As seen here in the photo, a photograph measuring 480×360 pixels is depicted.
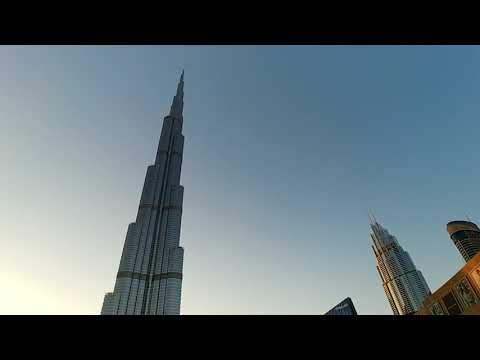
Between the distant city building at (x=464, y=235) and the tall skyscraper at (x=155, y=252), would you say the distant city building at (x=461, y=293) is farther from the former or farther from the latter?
the distant city building at (x=464, y=235)

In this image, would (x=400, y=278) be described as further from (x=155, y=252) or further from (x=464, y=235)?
(x=155, y=252)

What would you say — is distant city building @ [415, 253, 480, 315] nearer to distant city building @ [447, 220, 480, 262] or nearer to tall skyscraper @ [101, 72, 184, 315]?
tall skyscraper @ [101, 72, 184, 315]

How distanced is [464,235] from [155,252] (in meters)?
140

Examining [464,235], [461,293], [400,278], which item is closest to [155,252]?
[461,293]

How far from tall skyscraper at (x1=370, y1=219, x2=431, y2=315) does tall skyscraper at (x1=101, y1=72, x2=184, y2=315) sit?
143875mm

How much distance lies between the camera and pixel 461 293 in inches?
821

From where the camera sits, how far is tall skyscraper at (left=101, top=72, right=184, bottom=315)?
9450 centimetres

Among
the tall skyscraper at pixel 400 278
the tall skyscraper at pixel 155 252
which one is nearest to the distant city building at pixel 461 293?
the tall skyscraper at pixel 155 252

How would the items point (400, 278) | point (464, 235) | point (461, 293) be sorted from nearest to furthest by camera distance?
point (461, 293), point (464, 235), point (400, 278)

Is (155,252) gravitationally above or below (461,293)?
above

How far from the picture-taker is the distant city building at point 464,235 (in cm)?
14012
